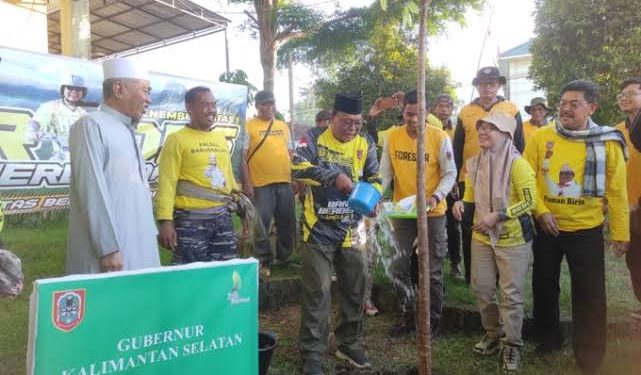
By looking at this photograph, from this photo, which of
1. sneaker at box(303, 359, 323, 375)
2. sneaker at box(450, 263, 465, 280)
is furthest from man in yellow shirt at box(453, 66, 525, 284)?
sneaker at box(303, 359, 323, 375)

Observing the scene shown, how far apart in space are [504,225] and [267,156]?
8.78 ft

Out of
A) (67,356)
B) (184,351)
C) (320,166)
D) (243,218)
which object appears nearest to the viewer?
(67,356)

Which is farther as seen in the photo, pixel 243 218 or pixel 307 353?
pixel 243 218

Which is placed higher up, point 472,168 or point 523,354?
point 472,168

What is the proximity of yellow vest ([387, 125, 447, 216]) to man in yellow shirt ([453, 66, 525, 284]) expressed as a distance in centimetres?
75

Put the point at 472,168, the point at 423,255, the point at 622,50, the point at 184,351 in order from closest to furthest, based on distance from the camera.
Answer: the point at 184,351
the point at 423,255
the point at 472,168
the point at 622,50

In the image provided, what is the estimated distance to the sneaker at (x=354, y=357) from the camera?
361 centimetres

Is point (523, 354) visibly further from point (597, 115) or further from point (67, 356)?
point (597, 115)

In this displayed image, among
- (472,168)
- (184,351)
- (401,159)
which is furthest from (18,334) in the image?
(472,168)

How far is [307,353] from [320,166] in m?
1.25

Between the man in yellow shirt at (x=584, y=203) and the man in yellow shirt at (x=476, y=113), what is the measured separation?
1.26 meters

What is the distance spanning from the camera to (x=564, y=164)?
136 inches

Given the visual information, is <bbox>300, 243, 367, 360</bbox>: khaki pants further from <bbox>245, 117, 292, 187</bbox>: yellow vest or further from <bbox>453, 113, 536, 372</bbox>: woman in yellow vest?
<bbox>245, 117, 292, 187</bbox>: yellow vest

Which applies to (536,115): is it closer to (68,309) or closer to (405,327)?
(405,327)
